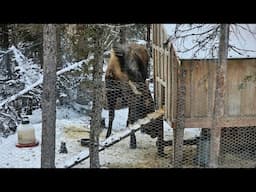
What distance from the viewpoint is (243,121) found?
3.44m

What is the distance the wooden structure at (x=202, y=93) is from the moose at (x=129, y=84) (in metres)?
0.52

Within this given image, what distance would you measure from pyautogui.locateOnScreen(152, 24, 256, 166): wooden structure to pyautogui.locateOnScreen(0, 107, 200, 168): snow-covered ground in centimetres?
49

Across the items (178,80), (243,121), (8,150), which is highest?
(178,80)

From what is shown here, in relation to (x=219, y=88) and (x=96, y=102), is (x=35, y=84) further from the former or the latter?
(x=219, y=88)

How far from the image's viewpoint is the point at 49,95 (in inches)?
120

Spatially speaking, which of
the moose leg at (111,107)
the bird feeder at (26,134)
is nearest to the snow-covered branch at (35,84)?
the bird feeder at (26,134)

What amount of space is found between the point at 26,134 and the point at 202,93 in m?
1.72

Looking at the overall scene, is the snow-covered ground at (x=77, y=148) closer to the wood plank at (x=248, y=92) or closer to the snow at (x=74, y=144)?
the snow at (x=74, y=144)

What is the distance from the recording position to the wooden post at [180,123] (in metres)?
3.34

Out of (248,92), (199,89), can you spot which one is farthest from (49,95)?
(248,92)

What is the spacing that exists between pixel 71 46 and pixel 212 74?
1358 millimetres
